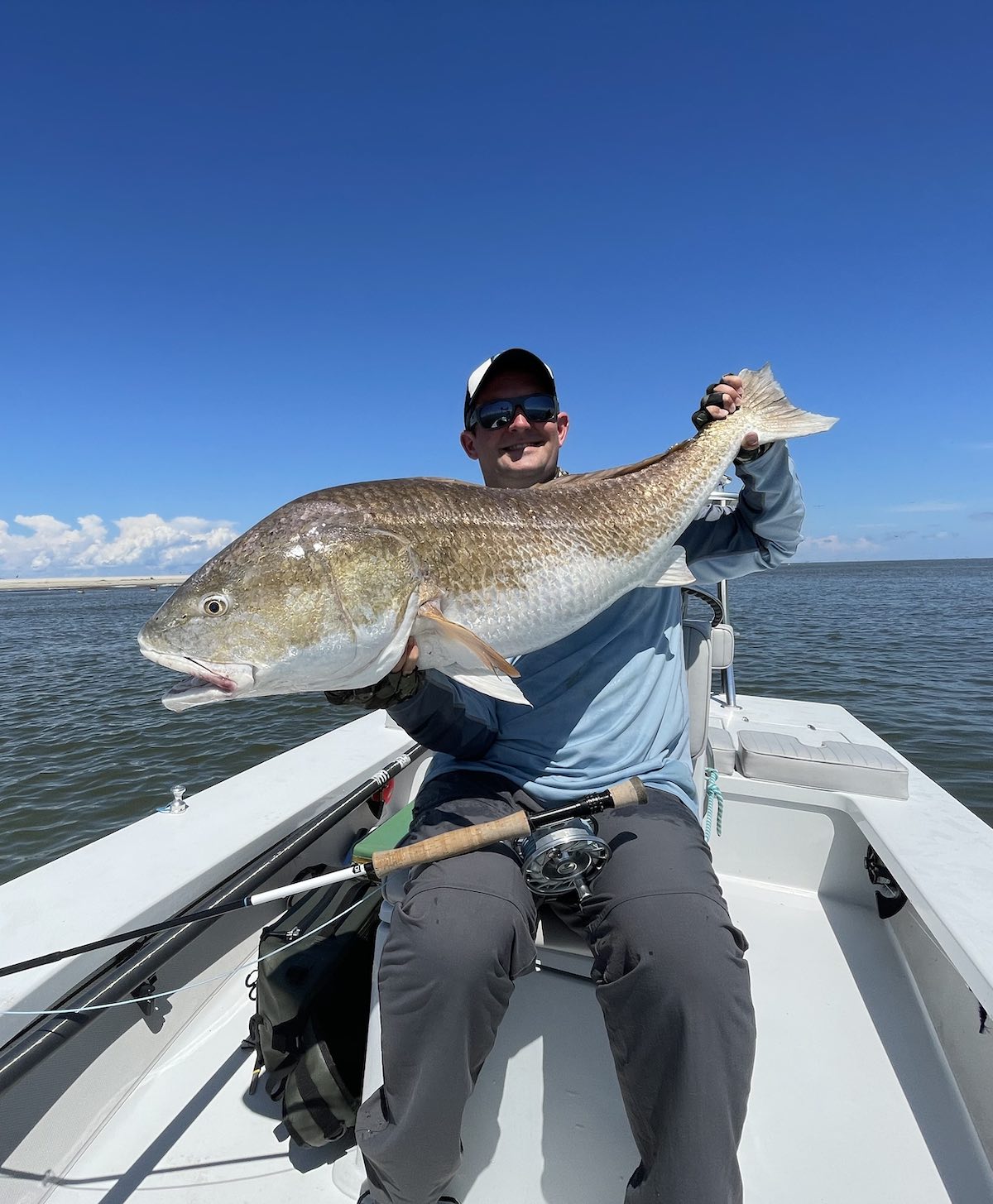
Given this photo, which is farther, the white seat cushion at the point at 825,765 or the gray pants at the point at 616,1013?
the white seat cushion at the point at 825,765

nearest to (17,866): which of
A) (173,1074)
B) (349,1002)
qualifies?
(173,1074)

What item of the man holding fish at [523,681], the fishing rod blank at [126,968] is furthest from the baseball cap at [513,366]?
the fishing rod blank at [126,968]

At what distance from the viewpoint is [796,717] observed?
17.1 feet

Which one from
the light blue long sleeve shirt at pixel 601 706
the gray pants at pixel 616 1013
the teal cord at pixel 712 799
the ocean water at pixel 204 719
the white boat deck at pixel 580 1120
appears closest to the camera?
the gray pants at pixel 616 1013

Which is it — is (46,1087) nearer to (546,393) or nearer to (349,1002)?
(349,1002)

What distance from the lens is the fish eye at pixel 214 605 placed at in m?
2.15

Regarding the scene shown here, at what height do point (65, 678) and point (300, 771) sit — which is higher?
point (300, 771)

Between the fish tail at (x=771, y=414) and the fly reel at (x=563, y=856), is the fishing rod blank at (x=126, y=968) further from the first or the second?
the fish tail at (x=771, y=414)

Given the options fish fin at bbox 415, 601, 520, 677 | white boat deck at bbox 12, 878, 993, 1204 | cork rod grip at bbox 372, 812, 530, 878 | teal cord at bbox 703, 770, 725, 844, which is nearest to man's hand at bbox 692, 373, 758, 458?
fish fin at bbox 415, 601, 520, 677

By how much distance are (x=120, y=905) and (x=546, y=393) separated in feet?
9.85

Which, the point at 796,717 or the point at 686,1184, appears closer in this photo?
the point at 686,1184

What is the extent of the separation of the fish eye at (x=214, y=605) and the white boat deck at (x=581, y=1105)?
1.94 metres

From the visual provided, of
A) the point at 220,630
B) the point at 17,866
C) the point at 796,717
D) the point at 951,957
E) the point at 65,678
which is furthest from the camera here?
the point at 65,678

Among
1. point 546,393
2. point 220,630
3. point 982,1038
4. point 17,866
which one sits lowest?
point 17,866
